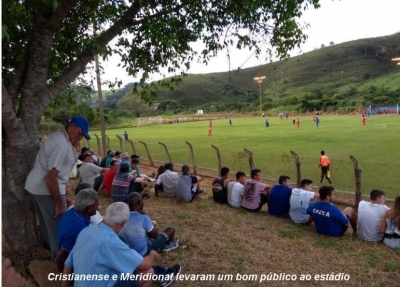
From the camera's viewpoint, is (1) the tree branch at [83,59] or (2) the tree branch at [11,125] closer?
(2) the tree branch at [11,125]

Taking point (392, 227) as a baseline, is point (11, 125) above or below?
above

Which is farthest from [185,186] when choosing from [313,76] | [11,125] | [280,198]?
[313,76]

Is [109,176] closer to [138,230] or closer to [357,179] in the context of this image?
[138,230]

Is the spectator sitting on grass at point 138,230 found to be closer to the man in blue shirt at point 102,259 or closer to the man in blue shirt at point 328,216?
the man in blue shirt at point 102,259

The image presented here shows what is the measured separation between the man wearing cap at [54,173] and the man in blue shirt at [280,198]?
4.29m

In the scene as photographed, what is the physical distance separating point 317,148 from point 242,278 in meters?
16.6

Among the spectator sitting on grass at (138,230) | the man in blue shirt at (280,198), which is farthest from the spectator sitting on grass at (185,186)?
the spectator sitting on grass at (138,230)

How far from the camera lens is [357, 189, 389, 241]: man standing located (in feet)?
19.0

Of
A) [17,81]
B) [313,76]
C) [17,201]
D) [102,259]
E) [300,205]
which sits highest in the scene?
[313,76]

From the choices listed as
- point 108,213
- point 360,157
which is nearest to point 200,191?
point 108,213

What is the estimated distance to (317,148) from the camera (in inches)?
778

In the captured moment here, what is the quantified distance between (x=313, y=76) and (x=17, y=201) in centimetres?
13339

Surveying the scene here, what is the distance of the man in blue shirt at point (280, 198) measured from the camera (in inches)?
282

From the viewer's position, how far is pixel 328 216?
19.6 feet
